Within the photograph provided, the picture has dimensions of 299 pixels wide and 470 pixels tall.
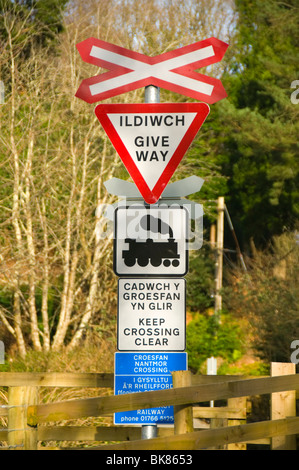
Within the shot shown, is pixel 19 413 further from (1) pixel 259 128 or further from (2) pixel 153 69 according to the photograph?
(1) pixel 259 128

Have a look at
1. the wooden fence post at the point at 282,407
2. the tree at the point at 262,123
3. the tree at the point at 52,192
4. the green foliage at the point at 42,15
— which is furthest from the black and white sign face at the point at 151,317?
the tree at the point at 262,123

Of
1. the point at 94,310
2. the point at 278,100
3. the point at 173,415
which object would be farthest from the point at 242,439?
the point at 278,100

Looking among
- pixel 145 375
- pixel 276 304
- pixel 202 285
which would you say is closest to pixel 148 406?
pixel 145 375

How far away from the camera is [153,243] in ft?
14.1

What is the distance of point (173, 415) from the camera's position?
4812 mm

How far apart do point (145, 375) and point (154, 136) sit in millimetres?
1377

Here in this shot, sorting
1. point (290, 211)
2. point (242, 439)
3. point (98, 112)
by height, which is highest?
point (290, 211)

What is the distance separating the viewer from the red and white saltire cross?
4414 mm

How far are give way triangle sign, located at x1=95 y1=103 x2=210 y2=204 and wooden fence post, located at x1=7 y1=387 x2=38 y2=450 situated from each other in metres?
2.42

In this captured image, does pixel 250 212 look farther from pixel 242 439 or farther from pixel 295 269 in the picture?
pixel 242 439

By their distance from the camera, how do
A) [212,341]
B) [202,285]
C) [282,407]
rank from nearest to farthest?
1. [282,407]
2. [212,341]
3. [202,285]

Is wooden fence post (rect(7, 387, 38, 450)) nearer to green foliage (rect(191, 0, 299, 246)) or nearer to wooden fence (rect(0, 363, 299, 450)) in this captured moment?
wooden fence (rect(0, 363, 299, 450))

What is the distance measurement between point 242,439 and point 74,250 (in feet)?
45.5

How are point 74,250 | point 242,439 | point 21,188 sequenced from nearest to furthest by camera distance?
point 242,439
point 21,188
point 74,250
